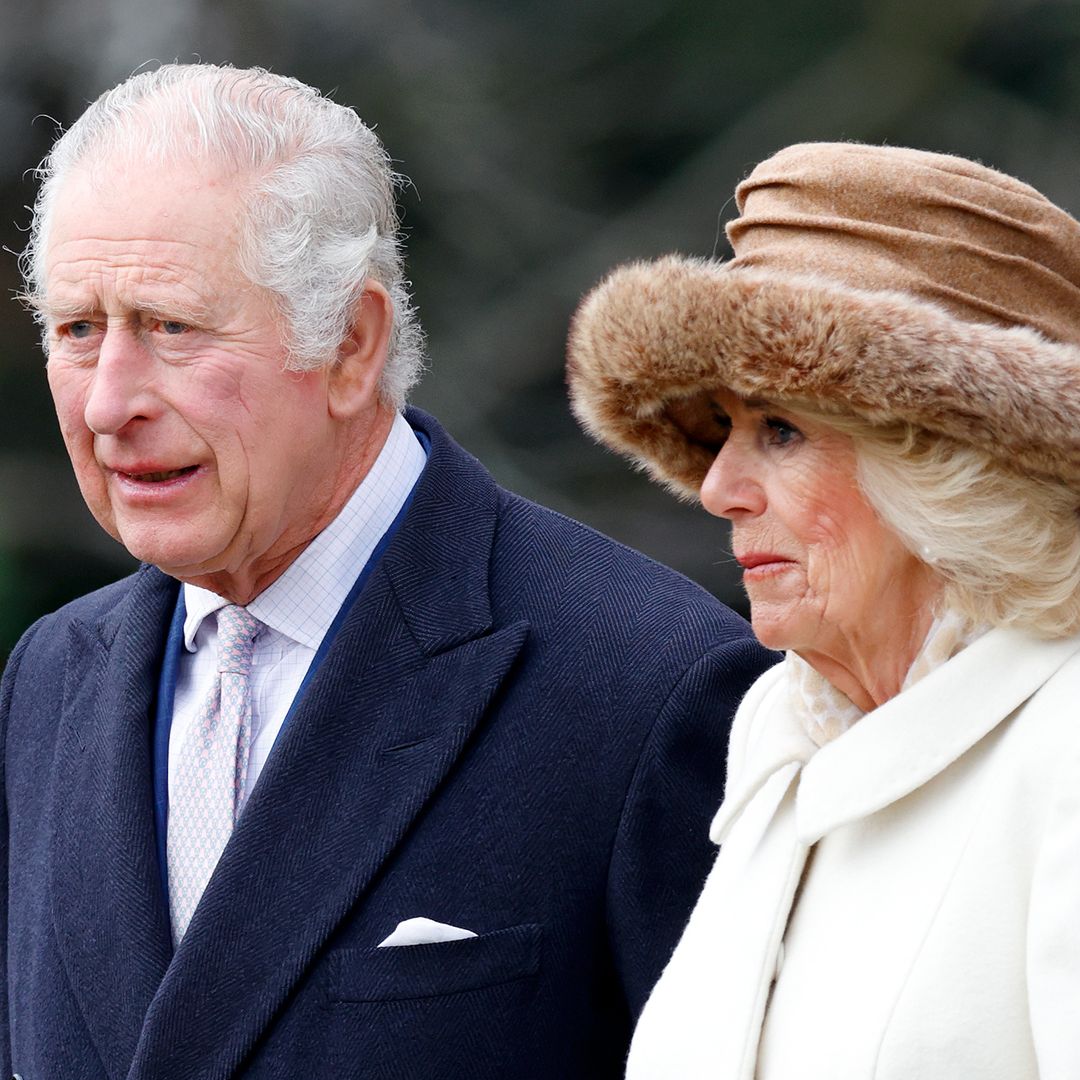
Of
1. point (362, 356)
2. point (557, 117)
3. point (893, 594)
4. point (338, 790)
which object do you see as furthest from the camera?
point (557, 117)

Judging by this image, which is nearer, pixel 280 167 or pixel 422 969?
pixel 422 969

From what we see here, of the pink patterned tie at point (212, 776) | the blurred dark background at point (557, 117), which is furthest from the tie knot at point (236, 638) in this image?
the blurred dark background at point (557, 117)

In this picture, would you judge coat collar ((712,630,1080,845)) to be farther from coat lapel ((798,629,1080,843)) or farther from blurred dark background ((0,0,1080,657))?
blurred dark background ((0,0,1080,657))

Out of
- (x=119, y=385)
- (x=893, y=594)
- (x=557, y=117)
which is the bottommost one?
(x=893, y=594)

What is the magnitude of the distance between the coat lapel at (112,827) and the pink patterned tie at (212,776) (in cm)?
4

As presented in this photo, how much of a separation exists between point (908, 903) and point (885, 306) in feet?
2.04

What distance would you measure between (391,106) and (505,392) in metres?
0.86

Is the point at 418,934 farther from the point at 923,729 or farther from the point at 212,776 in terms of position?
the point at 923,729

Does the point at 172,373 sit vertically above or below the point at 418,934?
above

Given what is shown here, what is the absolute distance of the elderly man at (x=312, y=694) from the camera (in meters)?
2.16

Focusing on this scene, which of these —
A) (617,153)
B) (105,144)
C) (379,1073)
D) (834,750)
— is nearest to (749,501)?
(834,750)

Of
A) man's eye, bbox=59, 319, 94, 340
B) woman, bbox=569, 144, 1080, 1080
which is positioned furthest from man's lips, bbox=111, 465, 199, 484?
woman, bbox=569, 144, 1080, 1080

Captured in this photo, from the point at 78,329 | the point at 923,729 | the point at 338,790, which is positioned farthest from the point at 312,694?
the point at 923,729

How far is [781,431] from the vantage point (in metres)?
1.89
